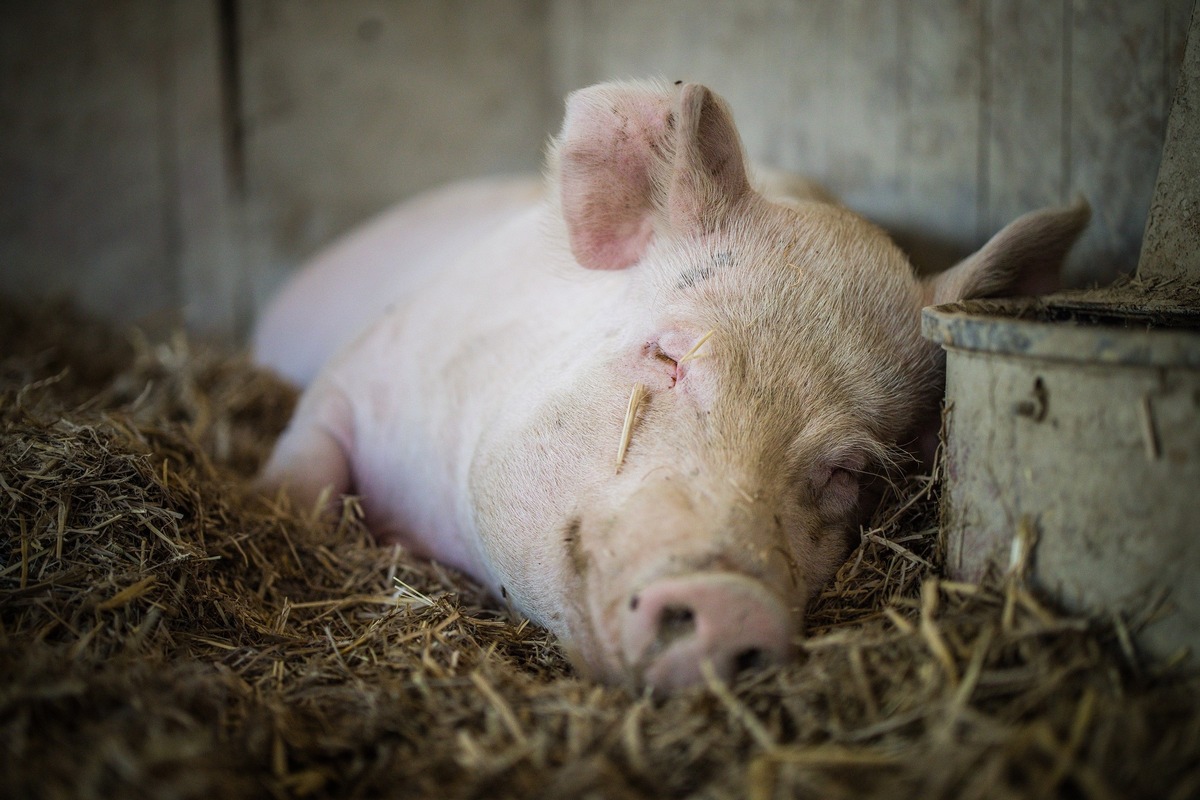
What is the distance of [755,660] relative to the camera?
1707 millimetres

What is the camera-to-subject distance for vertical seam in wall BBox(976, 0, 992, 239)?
3.33 meters

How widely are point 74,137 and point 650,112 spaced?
3948mm

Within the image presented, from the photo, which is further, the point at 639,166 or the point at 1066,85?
the point at 1066,85

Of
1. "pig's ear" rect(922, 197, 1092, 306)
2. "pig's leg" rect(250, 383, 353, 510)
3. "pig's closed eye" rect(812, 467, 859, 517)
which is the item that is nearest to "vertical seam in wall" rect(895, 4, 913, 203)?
"pig's ear" rect(922, 197, 1092, 306)

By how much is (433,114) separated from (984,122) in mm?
3284

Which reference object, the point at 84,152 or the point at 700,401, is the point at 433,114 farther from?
the point at 700,401

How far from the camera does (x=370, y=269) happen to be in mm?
4492

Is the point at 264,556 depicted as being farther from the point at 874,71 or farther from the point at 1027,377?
the point at 874,71

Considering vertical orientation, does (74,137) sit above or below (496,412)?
above

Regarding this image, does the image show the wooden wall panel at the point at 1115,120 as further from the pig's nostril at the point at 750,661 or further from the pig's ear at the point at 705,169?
the pig's nostril at the point at 750,661

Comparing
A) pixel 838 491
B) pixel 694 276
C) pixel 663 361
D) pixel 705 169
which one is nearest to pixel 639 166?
pixel 705 169

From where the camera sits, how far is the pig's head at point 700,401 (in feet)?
5.76

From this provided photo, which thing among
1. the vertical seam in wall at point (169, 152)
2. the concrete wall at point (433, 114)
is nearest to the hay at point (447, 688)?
the concrete wall at point (433, 114)

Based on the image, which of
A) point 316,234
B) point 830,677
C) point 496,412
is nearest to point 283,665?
point 496,412
